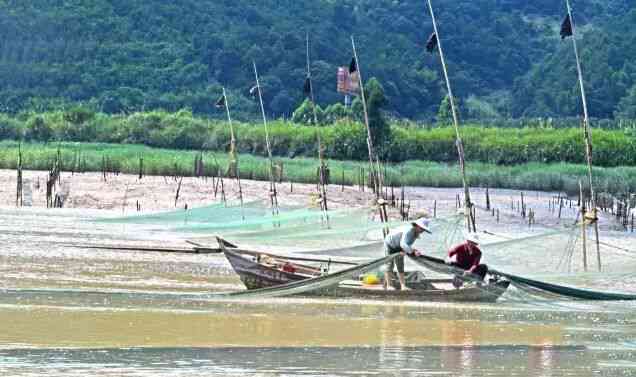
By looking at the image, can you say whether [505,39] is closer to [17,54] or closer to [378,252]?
[17,54]

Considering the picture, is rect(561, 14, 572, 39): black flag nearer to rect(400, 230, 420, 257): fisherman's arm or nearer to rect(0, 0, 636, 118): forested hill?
rect(400, 230, 420, 257): fisherman's arm

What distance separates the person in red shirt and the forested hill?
41.2 metres

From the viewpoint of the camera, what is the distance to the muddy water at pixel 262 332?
1148 centimetres

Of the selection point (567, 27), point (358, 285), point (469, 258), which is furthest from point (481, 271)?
point (567, 27)

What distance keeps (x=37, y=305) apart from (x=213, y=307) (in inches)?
69.3

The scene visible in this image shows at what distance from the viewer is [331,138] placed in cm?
4525

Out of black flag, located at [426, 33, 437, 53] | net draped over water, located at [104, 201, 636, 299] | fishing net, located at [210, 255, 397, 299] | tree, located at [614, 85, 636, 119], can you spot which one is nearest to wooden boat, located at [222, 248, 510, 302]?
fishing net, located at [210, 255, 397, 299]

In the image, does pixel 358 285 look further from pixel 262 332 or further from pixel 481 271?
pixel 262 332

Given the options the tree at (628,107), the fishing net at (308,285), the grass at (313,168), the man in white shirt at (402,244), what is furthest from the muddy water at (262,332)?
the tree at (628,107)

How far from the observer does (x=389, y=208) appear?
99.8 feet

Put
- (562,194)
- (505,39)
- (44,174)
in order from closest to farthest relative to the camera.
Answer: (44,174) < (562,194) < (505,39)

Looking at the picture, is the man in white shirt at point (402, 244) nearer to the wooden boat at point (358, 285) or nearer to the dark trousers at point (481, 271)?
the wooden boat at point (358, 285)

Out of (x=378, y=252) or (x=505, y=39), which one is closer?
(x=378, y=252)

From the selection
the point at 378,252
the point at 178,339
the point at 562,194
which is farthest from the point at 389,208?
the point at 178,339
